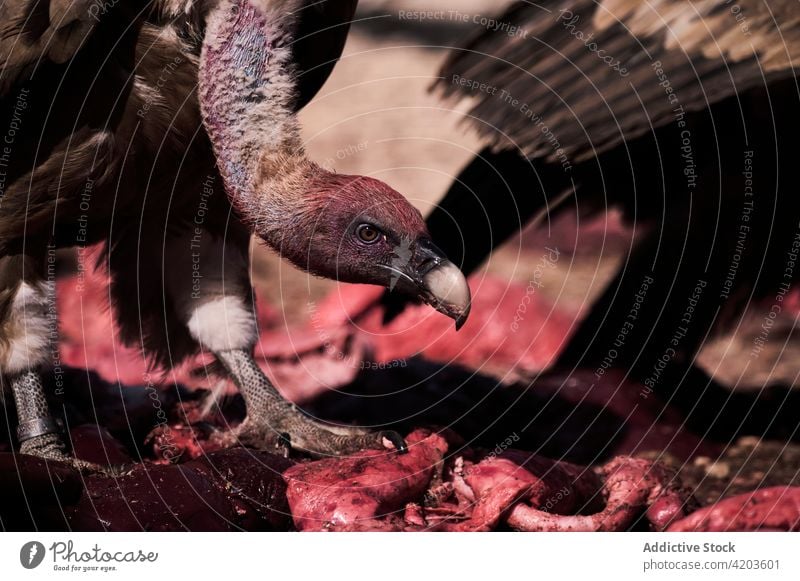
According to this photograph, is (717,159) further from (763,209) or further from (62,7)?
(62,7)

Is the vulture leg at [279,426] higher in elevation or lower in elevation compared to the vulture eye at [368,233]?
lower

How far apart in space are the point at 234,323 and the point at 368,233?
25.6 inches

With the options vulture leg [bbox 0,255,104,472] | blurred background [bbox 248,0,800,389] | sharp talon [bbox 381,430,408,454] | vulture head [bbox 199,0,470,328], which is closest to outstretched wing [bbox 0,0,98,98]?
vulture head [bbox 199,0,470,328]

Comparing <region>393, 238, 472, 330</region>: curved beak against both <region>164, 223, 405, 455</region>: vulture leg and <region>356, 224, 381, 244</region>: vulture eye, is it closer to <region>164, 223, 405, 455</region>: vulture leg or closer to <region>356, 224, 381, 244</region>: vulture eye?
<region>356, 224, 381, 244</region>: vulture eye

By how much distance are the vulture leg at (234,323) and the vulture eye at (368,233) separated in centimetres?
48

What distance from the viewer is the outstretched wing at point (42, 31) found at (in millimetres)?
2748

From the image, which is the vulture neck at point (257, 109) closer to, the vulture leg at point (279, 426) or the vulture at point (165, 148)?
the vulture at point (165, 148)

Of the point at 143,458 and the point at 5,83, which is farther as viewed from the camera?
the point at 143,458

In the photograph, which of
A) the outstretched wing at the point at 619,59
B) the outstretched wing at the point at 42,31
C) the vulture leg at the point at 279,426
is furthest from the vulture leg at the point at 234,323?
the outstretched wing at the point at 619,59

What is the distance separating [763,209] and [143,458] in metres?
2.22

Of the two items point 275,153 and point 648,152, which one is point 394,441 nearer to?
point 275,153

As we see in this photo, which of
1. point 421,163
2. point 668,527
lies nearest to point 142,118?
point 421,163

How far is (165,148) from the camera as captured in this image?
2924 millimetres
